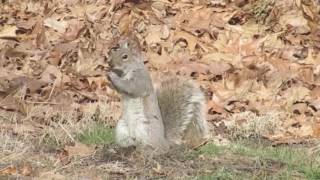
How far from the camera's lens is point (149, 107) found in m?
4.37

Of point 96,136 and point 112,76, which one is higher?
point 112,76

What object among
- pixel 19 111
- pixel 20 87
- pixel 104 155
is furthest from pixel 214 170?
pixel 20 87

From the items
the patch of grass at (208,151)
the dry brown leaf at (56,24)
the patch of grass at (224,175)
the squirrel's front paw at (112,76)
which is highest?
the squirrel's front paw at (112,76)

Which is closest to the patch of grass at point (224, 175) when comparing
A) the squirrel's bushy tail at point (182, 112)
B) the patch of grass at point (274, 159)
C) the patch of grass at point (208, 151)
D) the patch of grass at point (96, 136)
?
the patch of grass at point (274, 159)

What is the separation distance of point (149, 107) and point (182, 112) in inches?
14.4

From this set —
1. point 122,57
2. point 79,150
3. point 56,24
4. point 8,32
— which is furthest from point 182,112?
point 56,24

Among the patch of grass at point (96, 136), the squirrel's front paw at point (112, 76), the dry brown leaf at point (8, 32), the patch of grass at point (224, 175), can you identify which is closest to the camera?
the patch of grass at point (224, 175)

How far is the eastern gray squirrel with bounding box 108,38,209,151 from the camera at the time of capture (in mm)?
4363

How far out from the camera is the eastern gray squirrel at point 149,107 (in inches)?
172

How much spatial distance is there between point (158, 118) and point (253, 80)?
264cm

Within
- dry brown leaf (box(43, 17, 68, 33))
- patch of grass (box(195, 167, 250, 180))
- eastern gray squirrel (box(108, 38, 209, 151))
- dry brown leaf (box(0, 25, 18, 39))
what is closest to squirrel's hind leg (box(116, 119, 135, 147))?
eastern gray squirrel (box(108, 38, 209, 151))

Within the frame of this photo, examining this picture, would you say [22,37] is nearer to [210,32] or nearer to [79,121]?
[210,32]

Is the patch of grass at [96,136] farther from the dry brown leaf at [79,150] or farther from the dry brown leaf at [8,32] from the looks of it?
the dry brown leaf at [8,32]

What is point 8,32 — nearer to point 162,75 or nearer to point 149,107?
point 162,75
